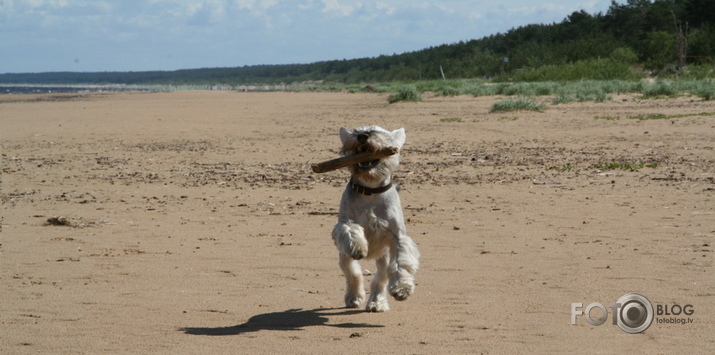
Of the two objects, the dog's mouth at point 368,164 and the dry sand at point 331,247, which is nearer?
the dry sand at point 331,247

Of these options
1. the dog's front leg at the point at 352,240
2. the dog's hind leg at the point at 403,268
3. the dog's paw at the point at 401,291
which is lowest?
the dog's paw at the point at 401,291

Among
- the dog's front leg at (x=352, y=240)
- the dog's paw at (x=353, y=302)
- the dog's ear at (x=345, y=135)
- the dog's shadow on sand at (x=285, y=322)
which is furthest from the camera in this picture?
the dog's paw at (x=353, y=302)

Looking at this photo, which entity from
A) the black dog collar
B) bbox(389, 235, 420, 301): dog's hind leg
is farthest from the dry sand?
the black dog collar

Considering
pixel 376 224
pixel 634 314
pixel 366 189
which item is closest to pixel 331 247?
pixel 376 224

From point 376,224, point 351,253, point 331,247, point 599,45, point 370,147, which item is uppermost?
point 599,45

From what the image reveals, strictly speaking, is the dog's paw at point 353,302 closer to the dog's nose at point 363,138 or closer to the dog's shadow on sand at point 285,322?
the dog's shadow on sand at point 285,322

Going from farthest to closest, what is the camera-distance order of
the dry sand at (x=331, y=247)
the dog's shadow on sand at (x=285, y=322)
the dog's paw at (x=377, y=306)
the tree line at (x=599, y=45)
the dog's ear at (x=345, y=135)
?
1. the tree line at (x=599, y=45)
2. the dog's paw at (x=377, y=306)
3. the dog's ear at (x=345, y=135)
4. the dog's shadow on sand at (x=285, y=322)
5. the dry sand at (x=331, y=247)

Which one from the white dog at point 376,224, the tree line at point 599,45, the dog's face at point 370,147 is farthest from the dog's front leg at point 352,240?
the tree line at point 599,45

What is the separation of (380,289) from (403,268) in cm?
57

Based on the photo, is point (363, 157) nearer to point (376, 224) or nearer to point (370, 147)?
point (370, 147)

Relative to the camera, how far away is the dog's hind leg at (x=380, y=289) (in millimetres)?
6816

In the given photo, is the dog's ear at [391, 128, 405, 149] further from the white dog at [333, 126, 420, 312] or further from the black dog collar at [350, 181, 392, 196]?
the black dog collar at [350, 181, 392, 196]

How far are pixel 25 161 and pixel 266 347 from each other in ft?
43.5

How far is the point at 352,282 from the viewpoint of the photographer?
6.93m
